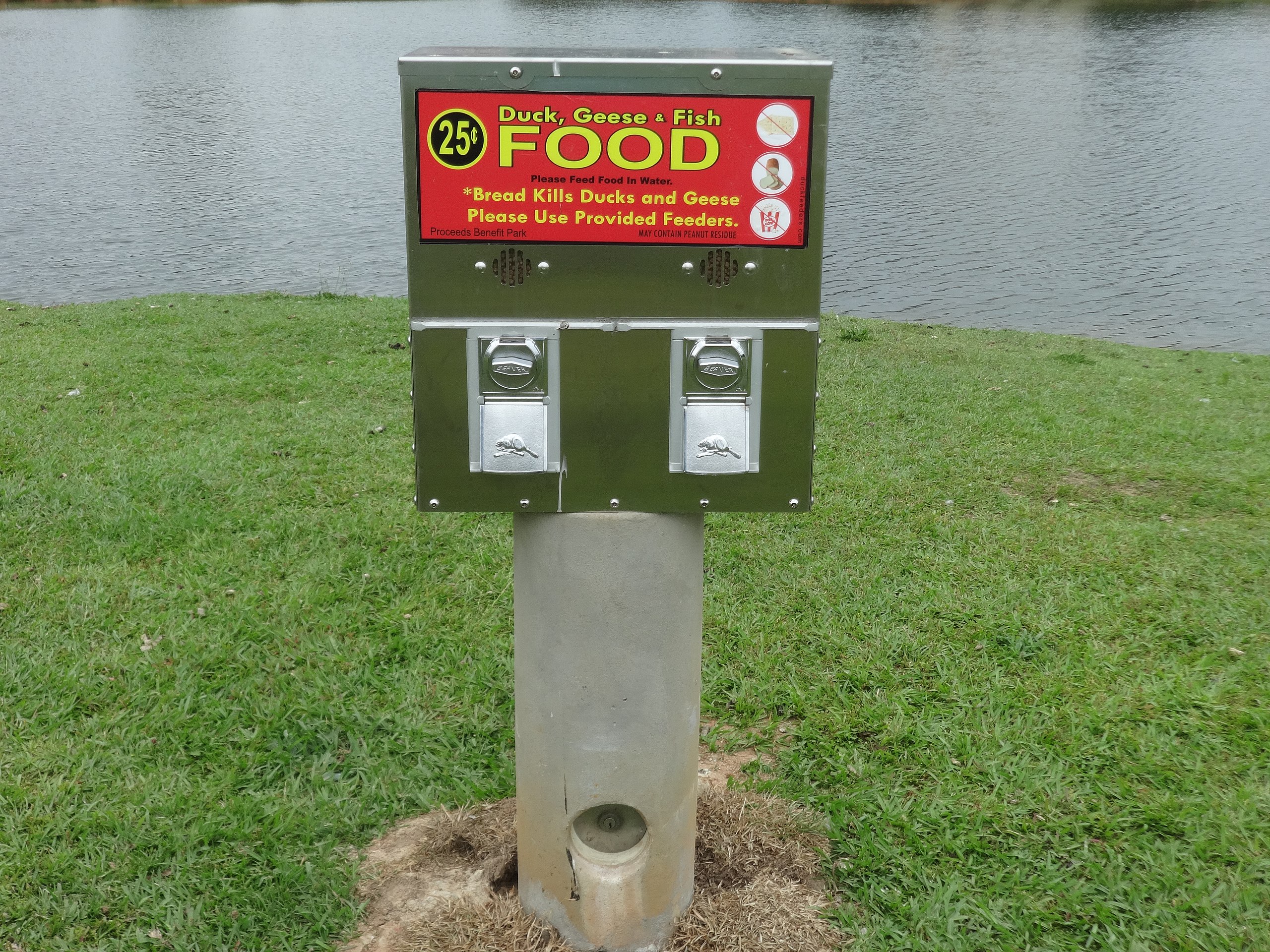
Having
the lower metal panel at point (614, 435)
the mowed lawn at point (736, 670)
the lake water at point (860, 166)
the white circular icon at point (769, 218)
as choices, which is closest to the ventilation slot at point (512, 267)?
the lower metal panel at point (614, 435)

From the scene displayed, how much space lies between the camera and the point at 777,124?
206 cm

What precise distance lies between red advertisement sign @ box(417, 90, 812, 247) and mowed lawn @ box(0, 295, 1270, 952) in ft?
5.55

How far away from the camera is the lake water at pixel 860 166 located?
46.6ft

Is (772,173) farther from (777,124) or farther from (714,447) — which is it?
(714,447)

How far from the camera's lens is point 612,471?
227cm

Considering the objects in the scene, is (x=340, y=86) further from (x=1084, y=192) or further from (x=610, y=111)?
(x=610, y=111)

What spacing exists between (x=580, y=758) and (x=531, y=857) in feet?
0.99

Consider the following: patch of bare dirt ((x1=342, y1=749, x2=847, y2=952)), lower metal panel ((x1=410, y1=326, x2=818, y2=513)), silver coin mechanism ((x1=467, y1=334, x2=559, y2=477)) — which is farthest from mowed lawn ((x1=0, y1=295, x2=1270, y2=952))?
silver coin mechanism ((x1=467, y1=334, x2=559, y2=477))

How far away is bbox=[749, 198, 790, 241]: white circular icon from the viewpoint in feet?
6.93

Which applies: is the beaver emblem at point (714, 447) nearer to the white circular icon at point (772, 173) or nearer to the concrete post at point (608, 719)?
the concrete post at point (608, 719)

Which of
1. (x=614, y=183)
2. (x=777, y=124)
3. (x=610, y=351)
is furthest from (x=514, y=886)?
(x=777, y=124)

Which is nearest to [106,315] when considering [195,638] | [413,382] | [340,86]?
[195,638]

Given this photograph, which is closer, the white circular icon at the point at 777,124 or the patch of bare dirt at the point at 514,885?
the white circular icon at the point at 777,124

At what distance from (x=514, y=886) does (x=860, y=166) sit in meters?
17.7
